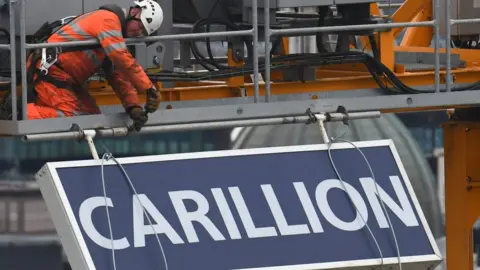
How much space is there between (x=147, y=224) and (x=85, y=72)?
56.1 inches

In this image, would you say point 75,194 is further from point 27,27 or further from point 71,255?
point 27,27

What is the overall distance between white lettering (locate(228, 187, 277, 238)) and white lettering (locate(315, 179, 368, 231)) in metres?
0.41

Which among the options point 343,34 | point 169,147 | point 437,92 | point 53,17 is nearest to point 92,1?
point 53,17

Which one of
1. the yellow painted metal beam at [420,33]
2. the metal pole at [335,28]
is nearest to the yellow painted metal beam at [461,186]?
the yellow painted metal beam at [420,33]

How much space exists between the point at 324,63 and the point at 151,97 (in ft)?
5.52

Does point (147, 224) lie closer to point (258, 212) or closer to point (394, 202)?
point (258, 212)

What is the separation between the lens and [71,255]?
27.2 ft

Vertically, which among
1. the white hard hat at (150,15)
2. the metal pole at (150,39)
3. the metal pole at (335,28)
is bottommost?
the metal pole at (150,39)

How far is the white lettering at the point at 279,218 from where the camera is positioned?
881cm

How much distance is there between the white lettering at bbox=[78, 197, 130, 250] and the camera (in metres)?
8.30

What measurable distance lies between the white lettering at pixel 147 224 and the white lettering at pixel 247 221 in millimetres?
482

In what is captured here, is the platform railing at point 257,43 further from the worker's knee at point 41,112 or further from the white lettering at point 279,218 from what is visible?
the white lettering at point 279,218

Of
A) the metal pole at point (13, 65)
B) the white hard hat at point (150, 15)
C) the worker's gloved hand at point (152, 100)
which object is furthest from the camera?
the white hard hat at point (150, 15)

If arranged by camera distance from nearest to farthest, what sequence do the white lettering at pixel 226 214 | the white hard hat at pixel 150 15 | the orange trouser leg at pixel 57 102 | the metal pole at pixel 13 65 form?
the metal pole at pixel 13 65, the white lettering at pixel 226 214, the white hard hat at pixel 150 15, the orange trouser leg at pixel 57 102
